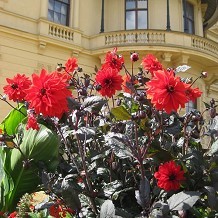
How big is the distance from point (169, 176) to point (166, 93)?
0.41m

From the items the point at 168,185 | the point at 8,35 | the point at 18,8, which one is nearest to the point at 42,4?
the point at 18,8

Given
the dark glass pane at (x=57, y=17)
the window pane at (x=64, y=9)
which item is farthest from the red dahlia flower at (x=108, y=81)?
the window pane at (x=64, y=9)

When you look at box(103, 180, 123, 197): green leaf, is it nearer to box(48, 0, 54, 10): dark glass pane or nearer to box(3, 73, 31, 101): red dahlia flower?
box(3, 73, 31, 101): red dahlia flower

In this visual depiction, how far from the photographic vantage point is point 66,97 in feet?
5.68

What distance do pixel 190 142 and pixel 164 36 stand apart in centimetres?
1089

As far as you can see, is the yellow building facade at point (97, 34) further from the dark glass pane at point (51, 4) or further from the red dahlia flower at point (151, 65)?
the red dahlia flower at point (151, 65)

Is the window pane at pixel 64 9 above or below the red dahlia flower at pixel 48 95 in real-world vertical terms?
above

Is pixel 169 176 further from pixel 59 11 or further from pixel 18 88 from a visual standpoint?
pixel 59 11

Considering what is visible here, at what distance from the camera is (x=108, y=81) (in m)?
2.07

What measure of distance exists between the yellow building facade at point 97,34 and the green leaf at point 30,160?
8745 millimetres

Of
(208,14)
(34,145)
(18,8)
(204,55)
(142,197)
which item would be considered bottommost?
(142,197)

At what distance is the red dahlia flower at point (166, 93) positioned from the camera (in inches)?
61.2

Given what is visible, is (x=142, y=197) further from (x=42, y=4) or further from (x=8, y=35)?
(x=42, y=4)

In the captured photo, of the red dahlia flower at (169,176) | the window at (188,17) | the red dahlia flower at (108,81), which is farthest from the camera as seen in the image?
the window at (188,17)
